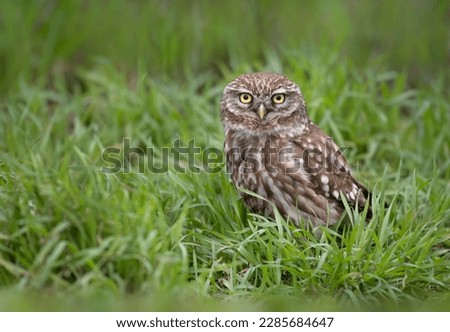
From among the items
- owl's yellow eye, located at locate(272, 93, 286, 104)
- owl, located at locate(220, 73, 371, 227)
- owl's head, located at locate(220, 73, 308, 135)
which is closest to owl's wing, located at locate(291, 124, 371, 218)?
owl, located at locate(220, 73, 371, 227)

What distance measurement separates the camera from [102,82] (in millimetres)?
6375

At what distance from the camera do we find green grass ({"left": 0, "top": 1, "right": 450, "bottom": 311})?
3.80 metres

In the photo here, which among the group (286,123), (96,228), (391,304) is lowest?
(391,304)

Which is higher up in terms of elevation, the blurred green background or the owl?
the blurred green background

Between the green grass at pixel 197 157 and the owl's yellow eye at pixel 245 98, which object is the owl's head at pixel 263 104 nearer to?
the owl's yellow eye at pixel 245 98

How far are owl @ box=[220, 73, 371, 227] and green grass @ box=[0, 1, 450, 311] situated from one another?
0.16m

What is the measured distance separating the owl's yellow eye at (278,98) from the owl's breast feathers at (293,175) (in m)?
0.22

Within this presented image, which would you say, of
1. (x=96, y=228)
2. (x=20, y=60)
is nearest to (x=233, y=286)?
(x=96, y=228)

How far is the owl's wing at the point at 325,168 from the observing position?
14.7 ft

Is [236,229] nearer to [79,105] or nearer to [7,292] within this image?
[7,292]

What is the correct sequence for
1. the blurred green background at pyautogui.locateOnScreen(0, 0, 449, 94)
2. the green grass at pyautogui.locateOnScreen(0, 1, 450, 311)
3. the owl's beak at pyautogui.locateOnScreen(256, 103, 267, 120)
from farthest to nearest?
the blurred green background at pyautogui.locateOnScreen(0, 0, 449, 94), the owl's beak at pyautogui.locateOnScreen(256, 103, 267, 120), the green grass at pyautogui.locateOnScreen(0, 1, 450, 311)

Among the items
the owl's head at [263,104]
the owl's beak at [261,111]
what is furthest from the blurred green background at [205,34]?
the owl's beak at [261,111]

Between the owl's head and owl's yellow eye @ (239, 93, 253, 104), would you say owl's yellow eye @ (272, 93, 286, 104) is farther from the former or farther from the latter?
owl's yellow eye @ (239, 93, 253, 104)

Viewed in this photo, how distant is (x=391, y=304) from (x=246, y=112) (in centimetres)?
148
